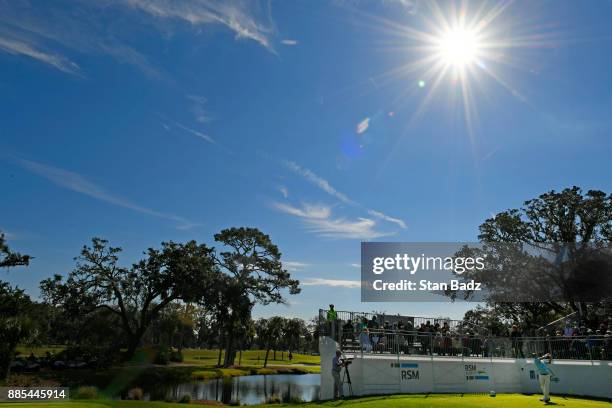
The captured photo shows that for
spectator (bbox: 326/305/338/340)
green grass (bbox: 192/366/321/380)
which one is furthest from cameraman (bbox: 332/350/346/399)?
green grass (bbox: 192/366/321/380)

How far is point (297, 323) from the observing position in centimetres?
9925

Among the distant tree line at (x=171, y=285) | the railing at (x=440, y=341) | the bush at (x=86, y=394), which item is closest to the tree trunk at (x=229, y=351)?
the distant tree line at (x=171, y=285)

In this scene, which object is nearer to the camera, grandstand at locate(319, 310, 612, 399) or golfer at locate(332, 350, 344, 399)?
golfer at locate(332, 350, 344, 399)

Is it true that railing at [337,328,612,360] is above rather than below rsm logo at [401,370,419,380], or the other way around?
above

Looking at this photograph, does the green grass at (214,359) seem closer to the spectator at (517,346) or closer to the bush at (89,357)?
the bush at (89,357)

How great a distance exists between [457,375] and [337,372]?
7516 mm

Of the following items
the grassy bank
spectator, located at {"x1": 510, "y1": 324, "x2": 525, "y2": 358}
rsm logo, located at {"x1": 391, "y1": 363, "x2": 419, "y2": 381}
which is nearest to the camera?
rsm logo, located at {"x1": 391, "y1": 363, "x2": 419, "y2": 381}

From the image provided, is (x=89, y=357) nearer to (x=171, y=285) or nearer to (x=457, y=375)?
(x=171, y=285)

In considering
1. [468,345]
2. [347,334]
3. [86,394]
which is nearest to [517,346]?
[468,345]

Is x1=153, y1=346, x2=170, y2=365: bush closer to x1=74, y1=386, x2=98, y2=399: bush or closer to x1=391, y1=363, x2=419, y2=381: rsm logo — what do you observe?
x1=74, y1=386, x2=98, y2=399: bush

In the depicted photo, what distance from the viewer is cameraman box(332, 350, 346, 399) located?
59.9ft

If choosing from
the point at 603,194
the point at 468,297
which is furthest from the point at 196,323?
the point at 603,194

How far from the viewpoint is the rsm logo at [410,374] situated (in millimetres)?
20878

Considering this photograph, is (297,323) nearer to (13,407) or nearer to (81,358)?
(81,358)
